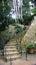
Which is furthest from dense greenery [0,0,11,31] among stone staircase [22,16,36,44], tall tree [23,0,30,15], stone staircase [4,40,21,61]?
tall tree [23,0,30,15]

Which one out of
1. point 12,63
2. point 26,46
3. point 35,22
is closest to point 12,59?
point 12,63

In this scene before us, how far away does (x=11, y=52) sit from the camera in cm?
1603

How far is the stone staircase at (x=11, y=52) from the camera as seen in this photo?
15442 mm

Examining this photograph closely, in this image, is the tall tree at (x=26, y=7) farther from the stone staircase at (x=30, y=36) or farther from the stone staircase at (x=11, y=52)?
the stone staircase at (x=11, y=52)

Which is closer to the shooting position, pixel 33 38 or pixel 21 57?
pixel 21 57

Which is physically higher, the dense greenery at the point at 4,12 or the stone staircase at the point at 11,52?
the dense greenery at the point at 4,12

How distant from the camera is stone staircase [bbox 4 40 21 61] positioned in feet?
50.7

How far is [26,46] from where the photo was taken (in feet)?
55.9

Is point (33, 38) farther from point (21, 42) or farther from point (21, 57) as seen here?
point (21, 57)

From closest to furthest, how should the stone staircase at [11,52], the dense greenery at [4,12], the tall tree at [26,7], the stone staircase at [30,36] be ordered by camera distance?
the dense greenery at [4,12]
the stone staircase at [11,52]
the stone staircase at [30,36]
the tall tree at [26,7]

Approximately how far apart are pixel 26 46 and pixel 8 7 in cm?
390

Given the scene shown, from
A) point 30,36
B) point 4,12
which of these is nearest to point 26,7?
point 30,36

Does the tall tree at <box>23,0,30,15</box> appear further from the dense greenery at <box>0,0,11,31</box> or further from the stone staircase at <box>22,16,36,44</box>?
the dense greenery at <box>0,0,11,31</box>

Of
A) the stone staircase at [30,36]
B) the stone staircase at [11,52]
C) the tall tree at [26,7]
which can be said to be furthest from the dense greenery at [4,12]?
the tall tree at [26,7]
